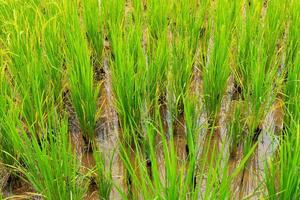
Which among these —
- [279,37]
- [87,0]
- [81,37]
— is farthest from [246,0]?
[81,37]

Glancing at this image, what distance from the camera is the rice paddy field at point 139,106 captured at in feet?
4.69

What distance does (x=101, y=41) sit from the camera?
7.38 ft

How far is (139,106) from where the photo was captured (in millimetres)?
1712

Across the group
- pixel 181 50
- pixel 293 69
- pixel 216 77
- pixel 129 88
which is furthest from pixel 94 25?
pixel 293 69

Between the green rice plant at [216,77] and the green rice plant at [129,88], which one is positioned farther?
the green rice plant at [216,77]

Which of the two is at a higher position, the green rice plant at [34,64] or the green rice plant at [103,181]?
the green rice plant at [34,64]

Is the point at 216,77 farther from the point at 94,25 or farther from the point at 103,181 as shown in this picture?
the point at 94,25

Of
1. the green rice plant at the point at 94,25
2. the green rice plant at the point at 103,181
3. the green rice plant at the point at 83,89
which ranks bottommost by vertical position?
the green rice plant at the point at 103,181

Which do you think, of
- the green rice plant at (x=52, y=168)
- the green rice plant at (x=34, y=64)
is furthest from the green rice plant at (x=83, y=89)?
the green rice plant at (x=52, y=168)

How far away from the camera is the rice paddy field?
4.69ft

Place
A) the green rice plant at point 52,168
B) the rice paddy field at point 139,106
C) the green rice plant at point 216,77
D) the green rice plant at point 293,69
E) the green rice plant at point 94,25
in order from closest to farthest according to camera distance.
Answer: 1. the green rice plant at point 52,168
2. the rice paddy field at point 139,106
3. the green rice plant at point 293,69
4. the green rice plant at point 216,77
5. the green rice plant at point 94,25

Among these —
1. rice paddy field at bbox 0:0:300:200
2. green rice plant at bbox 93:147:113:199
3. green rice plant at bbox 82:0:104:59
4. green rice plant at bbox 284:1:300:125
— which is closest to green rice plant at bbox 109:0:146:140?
rice paddy field at bbox 0:0:300:200

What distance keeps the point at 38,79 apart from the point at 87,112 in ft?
0.86

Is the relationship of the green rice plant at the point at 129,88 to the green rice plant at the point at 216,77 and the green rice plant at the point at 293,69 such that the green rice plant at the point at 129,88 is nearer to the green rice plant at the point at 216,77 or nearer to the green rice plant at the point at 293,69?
the green rice plant at the point at 216,77
